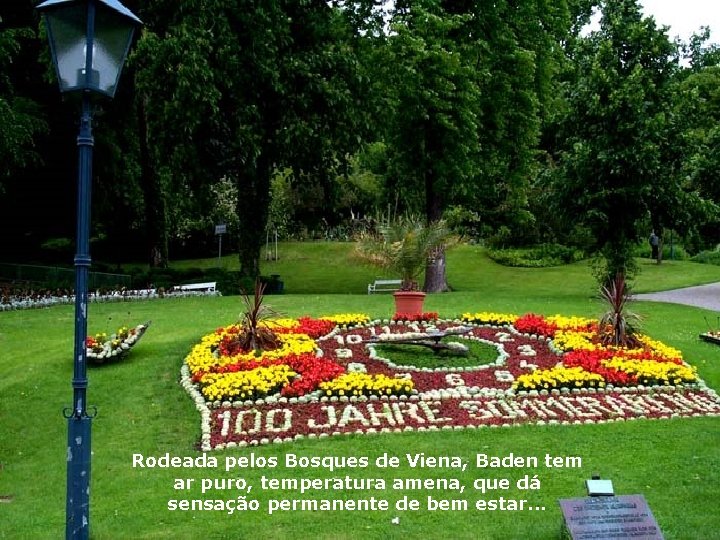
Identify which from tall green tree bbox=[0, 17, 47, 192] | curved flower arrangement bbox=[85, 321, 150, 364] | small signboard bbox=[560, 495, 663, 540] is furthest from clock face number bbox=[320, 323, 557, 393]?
tall green tree bbox=[0, 17, 47, 192]

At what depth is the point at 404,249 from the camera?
15234 millimetres

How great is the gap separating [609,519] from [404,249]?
392 inches

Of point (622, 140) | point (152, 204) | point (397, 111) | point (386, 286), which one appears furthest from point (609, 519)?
point (152, 204)

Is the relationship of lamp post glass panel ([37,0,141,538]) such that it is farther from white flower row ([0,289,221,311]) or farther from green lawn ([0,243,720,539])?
white flower row ([0,289,221,311])

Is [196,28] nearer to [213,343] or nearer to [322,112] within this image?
[322,112]

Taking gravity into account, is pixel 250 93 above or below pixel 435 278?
above

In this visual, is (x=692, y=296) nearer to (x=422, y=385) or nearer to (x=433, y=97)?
(x=433, y=97)

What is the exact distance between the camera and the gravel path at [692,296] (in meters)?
22.1

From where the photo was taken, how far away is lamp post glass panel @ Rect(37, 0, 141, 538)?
5375 millimetres

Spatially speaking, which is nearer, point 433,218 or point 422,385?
point 422,385

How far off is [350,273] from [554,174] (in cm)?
1507

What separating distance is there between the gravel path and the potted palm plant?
29.7 ft

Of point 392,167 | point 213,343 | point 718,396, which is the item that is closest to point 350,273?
point 392,167

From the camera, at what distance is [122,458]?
8.62m
